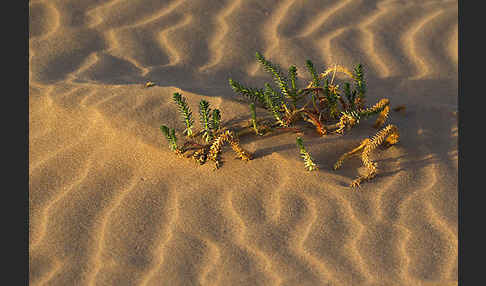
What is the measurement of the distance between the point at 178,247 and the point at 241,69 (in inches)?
71.2

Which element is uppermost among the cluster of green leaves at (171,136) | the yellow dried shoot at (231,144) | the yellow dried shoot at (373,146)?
the cluster of green leaves at (171,136)

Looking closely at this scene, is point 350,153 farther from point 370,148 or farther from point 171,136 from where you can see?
point 171,136

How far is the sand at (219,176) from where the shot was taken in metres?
2.32

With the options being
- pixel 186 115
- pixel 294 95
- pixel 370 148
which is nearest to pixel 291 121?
pixel 294 95

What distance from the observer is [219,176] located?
2738 mm

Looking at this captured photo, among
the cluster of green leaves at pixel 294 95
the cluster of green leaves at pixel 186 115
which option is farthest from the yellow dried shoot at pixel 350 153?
the cluster of green leaves at pixel 186 115

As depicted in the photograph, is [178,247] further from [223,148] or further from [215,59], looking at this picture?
[215,59]

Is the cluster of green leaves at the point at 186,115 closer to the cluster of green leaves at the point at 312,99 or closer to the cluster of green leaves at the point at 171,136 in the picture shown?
the cluster of green leaves at the point at 171,136

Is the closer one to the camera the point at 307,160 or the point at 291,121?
the point at 307,160

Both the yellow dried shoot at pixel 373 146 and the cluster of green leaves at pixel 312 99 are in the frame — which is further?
the cluster of green leaves at pixel 312 99

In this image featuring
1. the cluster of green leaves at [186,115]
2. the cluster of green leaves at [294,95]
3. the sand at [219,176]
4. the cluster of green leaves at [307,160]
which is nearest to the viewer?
the sand at [219,176]

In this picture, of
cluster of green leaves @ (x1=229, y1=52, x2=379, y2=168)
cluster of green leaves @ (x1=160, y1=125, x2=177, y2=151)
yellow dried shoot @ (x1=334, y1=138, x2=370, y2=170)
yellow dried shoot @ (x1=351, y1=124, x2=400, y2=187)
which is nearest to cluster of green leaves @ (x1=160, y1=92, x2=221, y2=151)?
cluster of green leaves @ (x1=160, y1=125, x2=177, y2=151)

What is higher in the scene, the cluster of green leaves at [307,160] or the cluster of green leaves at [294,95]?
the cluster of green leaves at [294,95]

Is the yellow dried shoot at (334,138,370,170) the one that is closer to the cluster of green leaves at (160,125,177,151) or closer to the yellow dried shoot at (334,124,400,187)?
the yellow dried shoot at (334,124,400,187)
